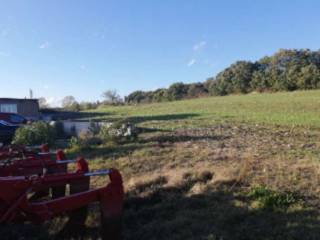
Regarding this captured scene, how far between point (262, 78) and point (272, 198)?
169 ft

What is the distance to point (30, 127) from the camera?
15.7m

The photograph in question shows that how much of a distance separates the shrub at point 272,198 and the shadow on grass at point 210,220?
0.14 meters

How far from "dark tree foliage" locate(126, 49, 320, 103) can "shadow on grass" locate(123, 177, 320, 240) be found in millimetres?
44945

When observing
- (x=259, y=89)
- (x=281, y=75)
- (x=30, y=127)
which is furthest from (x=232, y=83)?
(x=30, y=127)

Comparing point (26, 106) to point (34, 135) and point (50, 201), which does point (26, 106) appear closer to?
point (34, 135)

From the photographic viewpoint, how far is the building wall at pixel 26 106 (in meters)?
34.0

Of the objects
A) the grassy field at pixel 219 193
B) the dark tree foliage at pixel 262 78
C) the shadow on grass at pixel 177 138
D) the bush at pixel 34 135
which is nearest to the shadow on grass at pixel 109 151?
the grassy field at pixel 219 193

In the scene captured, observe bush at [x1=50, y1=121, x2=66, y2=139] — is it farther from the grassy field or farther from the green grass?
the grassy field

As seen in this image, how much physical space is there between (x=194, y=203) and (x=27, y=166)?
100 inches

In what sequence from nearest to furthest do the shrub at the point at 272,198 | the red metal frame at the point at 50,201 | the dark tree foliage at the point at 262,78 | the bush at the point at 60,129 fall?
1. the red metal frame at the point at 50,201
2. the shrub at the point at 272,198
3. the bush at the point at 60,129
4. the dark tree foliage at the point at 262,78

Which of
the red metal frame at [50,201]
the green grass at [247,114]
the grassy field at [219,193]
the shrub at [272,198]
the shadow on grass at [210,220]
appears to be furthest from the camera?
the green grass at [247,114]

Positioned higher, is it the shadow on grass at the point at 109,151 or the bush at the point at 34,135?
the bush at the point at 34,135

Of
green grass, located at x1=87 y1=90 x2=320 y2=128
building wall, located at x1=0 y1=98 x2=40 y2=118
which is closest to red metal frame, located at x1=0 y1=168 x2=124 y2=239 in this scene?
green grass, located at x1=87 y1=90 x2=320 y2=128

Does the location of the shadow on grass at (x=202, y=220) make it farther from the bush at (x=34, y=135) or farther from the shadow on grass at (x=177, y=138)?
the bush at (x=34, y=135)
